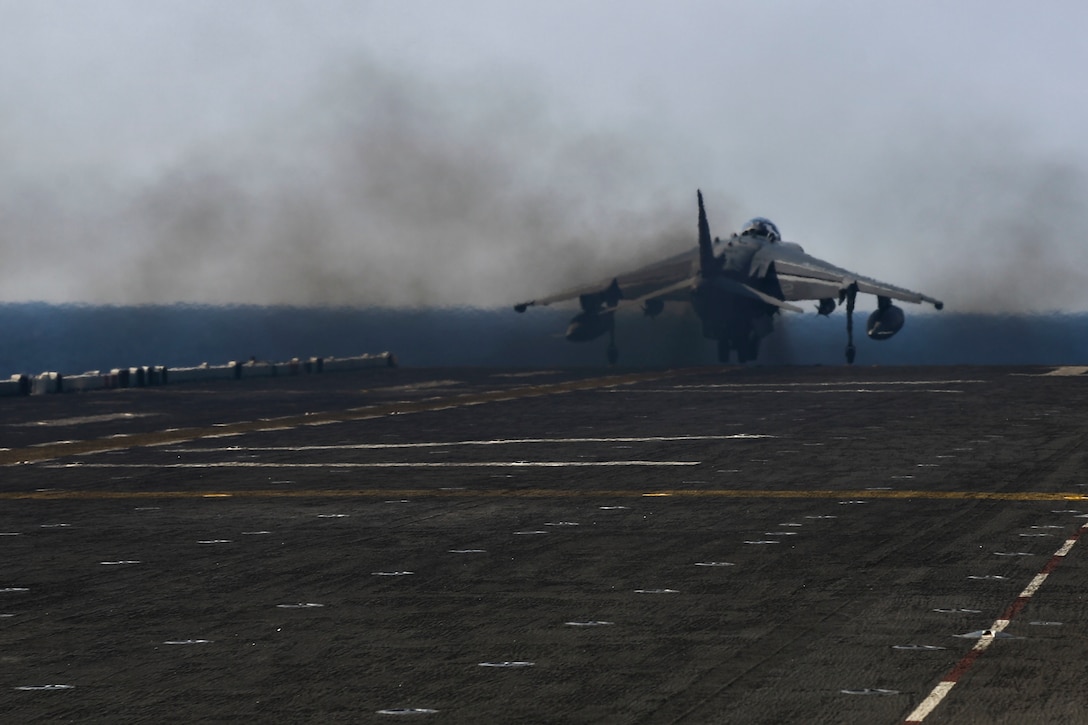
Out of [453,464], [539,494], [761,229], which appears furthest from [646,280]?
[539,494]

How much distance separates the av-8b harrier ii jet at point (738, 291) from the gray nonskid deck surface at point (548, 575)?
35.7m

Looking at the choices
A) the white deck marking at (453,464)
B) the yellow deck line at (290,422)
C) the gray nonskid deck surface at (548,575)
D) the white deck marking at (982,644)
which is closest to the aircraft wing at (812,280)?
the yellow deck line at (290,422)

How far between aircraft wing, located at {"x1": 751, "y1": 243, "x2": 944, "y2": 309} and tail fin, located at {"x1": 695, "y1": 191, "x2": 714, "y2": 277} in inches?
163

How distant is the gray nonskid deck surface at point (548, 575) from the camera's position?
11359 millimetres

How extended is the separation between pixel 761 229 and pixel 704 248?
27.8 feet

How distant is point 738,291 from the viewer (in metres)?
72.1

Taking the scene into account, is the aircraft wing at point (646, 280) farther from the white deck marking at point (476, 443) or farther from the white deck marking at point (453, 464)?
the white deck marking at point (453, 464)

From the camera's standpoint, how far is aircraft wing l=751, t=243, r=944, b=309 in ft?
249

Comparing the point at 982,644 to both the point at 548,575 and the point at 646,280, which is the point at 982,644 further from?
the point at 646,280

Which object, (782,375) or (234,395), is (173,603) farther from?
(782,375)

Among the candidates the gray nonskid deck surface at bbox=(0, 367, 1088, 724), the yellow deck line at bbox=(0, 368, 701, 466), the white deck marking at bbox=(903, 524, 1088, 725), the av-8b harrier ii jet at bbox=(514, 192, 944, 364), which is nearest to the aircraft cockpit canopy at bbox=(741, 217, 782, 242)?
the av-8b harrier ii jet at bbox=(514, 192, 944, 364)

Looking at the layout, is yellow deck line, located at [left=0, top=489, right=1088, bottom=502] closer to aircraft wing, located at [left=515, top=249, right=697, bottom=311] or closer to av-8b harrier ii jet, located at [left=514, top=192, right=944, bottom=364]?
av-8b harrier ii jet, located at [left=514, top=192, right=944, bottom=364]

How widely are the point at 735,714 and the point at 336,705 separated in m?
2.82

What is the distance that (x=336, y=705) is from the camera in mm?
11023
